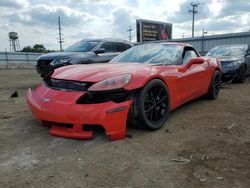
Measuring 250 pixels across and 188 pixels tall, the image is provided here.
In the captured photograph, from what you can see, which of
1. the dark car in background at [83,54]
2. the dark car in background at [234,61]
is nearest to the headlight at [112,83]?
the dark car in background at [83,54]

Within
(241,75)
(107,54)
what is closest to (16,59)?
(107,54)

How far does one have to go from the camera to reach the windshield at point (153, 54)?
176 inches

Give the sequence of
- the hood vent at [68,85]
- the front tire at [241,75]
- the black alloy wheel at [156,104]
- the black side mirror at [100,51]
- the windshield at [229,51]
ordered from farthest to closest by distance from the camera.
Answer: the windshield at [229,51] < the front tire at [241,75] < the black side mirror at [100,51] < the black alloy wheel at [156,104] < the hood vent at [68,85]

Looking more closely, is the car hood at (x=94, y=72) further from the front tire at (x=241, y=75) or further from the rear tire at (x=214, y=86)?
the front tire at (x=241, y=75)

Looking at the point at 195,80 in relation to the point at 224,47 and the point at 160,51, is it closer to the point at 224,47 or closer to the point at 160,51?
the point at 160,51

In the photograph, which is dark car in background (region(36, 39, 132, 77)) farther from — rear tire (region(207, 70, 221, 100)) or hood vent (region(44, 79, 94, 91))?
hood vent (region(44, 79, 94, 91))

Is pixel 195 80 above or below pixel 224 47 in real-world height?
below

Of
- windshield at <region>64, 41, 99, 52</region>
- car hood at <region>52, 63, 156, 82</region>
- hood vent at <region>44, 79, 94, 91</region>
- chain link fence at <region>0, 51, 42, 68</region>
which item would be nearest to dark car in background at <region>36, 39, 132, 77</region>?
windshield at <region>64, 41, 99, 52</region>

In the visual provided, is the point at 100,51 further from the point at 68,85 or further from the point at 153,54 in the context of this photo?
the point at 68,85

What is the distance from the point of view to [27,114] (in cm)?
471

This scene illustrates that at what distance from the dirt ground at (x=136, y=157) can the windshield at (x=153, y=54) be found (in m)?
1.01

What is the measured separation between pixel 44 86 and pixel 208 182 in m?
2.60

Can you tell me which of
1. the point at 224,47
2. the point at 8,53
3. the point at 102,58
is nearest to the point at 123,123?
the point at 102,58

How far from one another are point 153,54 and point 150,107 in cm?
128
